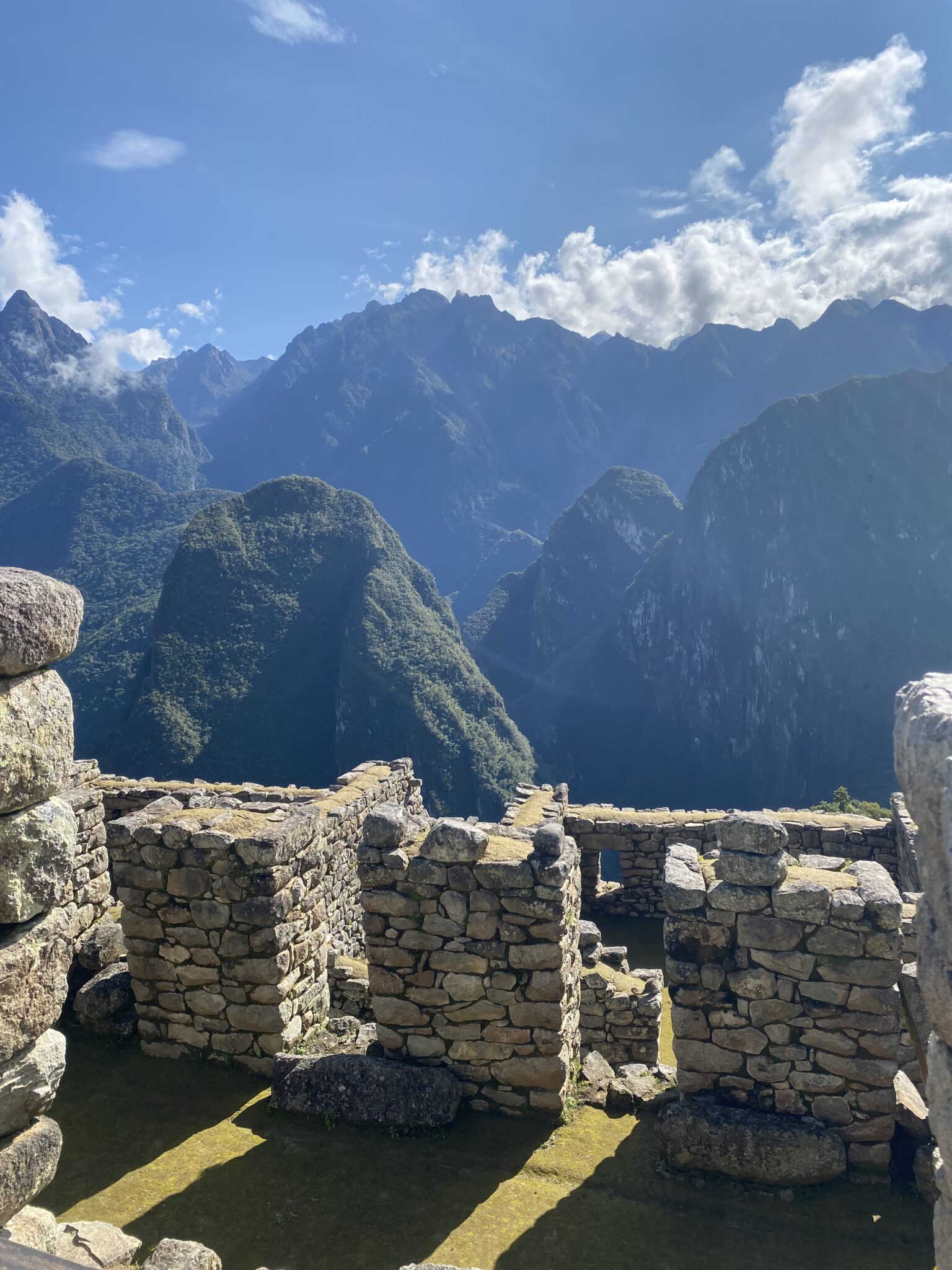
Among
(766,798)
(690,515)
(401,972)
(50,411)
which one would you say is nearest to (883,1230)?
(401,972)

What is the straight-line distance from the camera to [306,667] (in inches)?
4156

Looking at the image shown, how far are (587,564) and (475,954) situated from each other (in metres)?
177

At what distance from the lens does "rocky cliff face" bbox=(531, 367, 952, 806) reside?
113062 millimetres

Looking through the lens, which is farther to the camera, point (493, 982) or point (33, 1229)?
point (493, 982)

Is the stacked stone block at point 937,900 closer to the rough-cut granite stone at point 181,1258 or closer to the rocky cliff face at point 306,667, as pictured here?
the rough-cut granite stone at point 181,1258

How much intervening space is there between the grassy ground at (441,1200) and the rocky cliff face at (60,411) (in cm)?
15656

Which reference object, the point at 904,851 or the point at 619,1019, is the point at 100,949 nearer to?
the point at 619,1019

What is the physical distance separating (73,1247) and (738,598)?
138205 mm

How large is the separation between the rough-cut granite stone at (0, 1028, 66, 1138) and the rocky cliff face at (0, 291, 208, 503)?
522ft

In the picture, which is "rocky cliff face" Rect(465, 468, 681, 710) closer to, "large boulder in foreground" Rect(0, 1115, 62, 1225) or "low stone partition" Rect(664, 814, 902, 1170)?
"low stone partition" Rect(664, 814, 902, 1170)

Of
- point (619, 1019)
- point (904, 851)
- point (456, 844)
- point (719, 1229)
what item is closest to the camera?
point (719, 1229)

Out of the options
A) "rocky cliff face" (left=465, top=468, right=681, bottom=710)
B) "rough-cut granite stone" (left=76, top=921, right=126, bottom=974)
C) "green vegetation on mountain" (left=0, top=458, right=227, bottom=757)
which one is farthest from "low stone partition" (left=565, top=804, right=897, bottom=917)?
"rocky cliff face" (left=465, top=468, right=681, bottom=710)

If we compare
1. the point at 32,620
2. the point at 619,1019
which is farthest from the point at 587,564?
the point at 32,620

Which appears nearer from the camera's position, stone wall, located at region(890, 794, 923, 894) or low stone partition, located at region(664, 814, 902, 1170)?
low stone partition, located at region(664, 814, 902, 1170)
